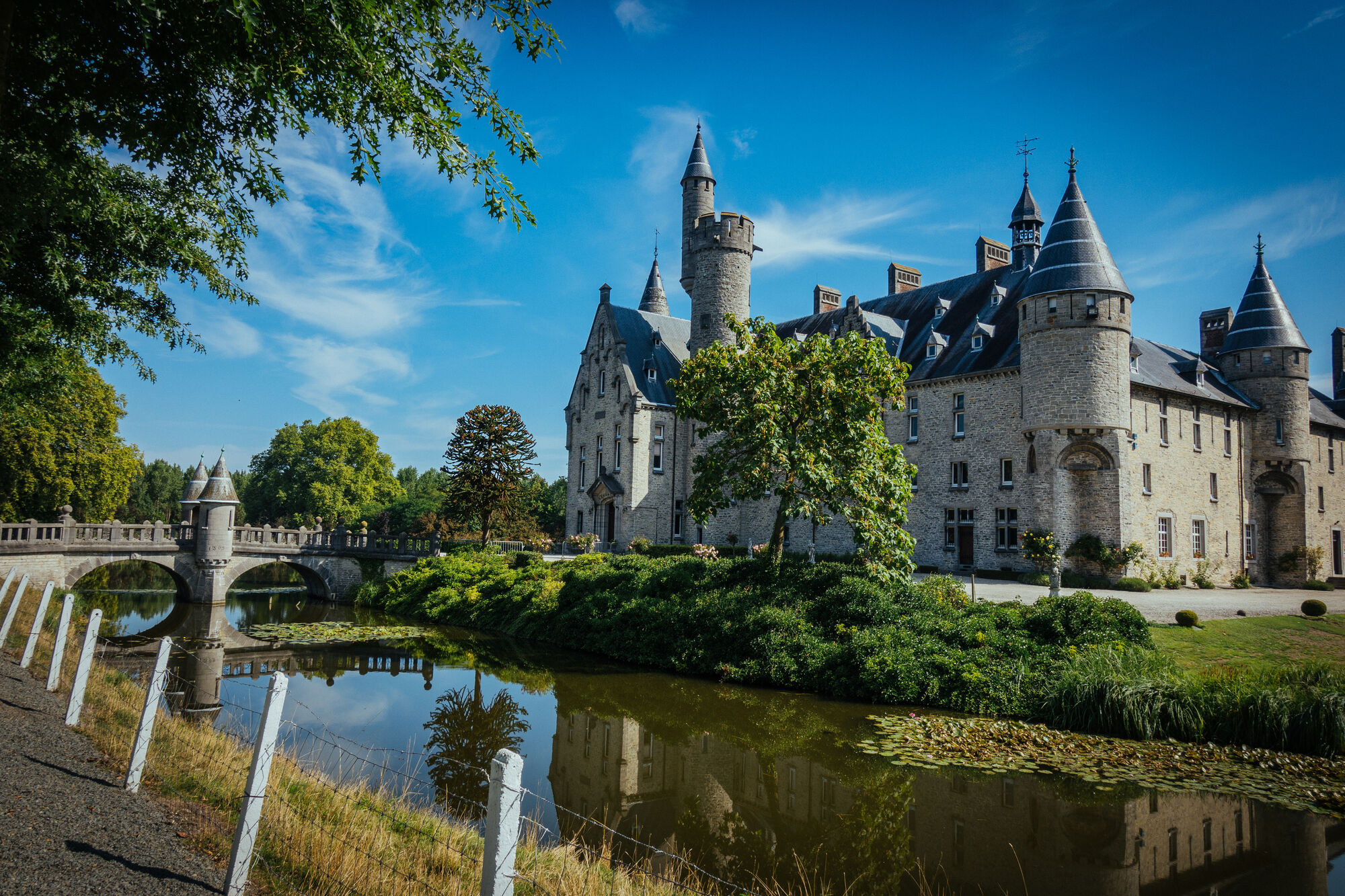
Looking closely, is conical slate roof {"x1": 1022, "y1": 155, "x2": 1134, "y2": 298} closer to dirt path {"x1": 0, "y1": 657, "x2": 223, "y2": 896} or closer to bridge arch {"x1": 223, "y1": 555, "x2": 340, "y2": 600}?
dirt path {"x1": 0, "y1": 657, "x2": 223, "y2": 896}

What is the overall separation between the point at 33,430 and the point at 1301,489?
55781mm

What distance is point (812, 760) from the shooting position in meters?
11.2

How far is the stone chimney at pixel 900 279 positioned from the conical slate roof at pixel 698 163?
11098 millimetres

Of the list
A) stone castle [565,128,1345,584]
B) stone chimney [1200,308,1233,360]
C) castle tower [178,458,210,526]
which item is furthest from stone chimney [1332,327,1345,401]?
castle tower [178,458,210,526]

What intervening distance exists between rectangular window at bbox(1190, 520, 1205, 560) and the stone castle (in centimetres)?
10

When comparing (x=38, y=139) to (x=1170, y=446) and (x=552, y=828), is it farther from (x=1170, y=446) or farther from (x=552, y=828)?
(x=1170, y=446)

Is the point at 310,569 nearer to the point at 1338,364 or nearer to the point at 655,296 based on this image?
the point at 655,296

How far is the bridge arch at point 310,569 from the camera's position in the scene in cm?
3175

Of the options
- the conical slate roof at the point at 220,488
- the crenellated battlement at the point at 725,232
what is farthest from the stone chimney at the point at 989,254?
the conical slate roof at the point at 220,488

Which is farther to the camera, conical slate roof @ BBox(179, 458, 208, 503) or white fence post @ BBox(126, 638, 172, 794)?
conical slate roof @ BBox(179, 458, 208, 503)

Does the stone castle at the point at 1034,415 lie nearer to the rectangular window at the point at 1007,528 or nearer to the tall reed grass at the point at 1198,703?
the rectangular window at the point at 1007,528

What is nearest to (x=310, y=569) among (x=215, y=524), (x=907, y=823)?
(x=215, y=524)

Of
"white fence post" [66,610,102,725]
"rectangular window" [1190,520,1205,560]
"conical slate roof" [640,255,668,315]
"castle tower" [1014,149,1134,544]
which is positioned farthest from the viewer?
"conical slate roof" [640,255,668,315]

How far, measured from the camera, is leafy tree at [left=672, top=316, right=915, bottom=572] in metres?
16.6
